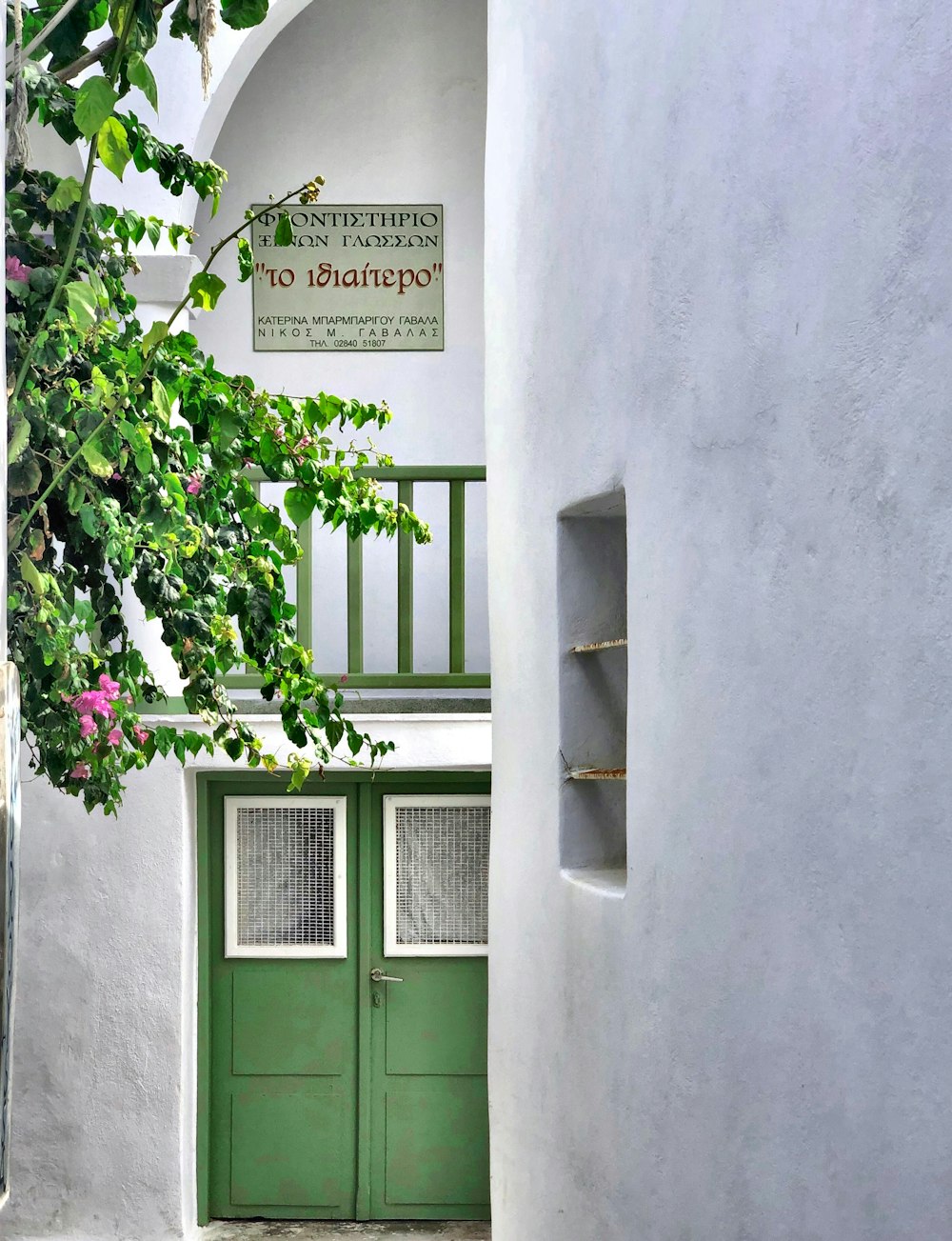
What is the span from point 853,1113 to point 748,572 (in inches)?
34.1

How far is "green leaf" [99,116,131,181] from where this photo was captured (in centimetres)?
239

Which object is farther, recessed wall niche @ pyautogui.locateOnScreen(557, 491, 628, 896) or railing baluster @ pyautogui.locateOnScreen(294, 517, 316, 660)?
railing baluster @ pyautogui.locateOnScreen(294, 517, 316, 660)

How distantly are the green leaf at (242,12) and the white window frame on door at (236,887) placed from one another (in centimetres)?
516

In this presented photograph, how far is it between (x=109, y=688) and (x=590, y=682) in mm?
1312

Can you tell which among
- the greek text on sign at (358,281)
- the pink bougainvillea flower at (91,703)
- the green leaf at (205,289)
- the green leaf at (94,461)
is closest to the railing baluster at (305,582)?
the greek text on sign at (358,281)

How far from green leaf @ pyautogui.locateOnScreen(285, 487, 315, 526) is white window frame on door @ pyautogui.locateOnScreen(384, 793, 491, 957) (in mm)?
3802

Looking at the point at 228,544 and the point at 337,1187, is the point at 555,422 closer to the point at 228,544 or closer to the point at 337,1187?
the point at 228,544

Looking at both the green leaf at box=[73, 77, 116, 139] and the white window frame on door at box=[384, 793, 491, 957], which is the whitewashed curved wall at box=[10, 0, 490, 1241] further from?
the green leaf at box=[73, 77, 116, 139]

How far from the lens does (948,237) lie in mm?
1923

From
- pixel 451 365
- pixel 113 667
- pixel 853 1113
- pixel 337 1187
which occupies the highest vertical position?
pixel 451 365

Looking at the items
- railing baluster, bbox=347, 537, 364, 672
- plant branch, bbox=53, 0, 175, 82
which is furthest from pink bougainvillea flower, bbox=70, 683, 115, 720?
railing baluster, bbox=347, 537, 364, 672

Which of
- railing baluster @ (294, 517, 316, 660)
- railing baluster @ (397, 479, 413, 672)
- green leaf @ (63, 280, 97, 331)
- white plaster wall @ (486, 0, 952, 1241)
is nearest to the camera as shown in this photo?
white plaster wall @ (486, 0, 952, 1241)

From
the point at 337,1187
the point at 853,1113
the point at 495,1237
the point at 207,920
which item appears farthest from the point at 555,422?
the point at 337,1187

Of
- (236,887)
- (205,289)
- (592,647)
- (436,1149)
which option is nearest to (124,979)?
(236,887)
